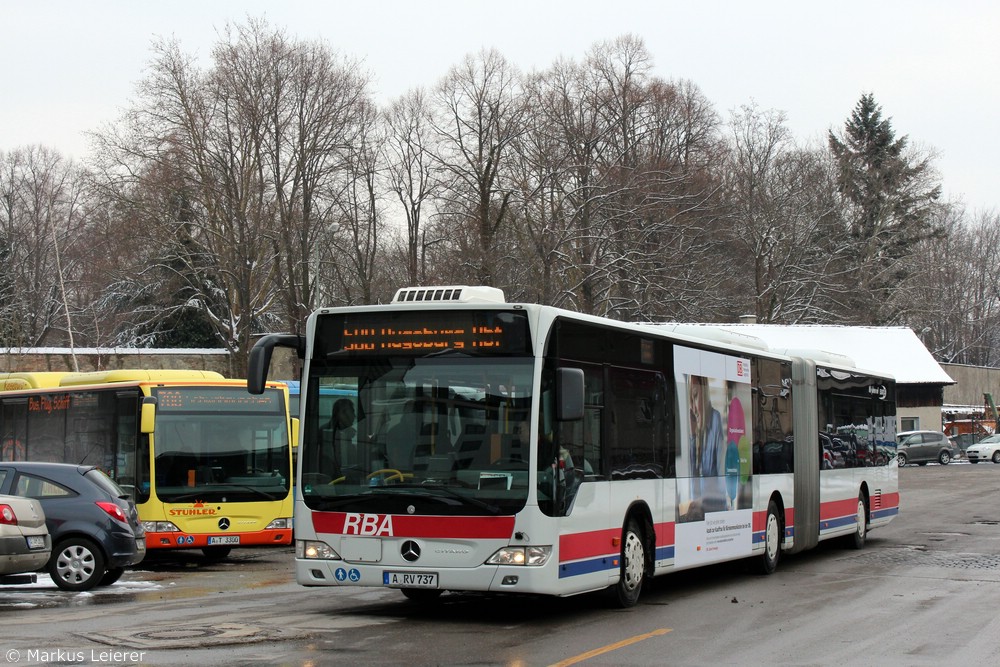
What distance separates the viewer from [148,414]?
61.4 feet

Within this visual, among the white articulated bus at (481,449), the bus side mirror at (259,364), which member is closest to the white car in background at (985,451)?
the white articulated bus at (481,449)

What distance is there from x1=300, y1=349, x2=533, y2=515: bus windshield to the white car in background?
5750cm

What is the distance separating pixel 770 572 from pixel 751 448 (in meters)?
1.74

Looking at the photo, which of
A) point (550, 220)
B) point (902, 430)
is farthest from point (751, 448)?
point (902, 430)

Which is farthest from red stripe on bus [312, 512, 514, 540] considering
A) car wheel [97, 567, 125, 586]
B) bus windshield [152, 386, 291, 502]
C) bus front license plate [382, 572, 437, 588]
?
bus windshield [152, 386, 291, 502]

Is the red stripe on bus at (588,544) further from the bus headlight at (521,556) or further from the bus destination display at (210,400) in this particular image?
the bus destination display at (210,400)

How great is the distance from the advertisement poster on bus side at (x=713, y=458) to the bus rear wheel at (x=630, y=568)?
39.2 inches

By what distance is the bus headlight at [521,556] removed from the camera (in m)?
10.9

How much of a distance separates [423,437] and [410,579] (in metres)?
1.24

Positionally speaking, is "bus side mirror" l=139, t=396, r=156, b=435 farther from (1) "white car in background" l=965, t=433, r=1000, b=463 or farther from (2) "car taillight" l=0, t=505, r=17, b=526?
(1) "white car in background" l=965, t=433, r=1000, b=463

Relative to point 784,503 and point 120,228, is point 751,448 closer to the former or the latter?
point 784,503

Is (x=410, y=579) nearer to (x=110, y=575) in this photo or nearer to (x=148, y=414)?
(x=110, y=575)

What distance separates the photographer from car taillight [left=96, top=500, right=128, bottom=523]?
15188 mm

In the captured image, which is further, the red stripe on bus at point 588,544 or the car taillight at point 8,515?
the car taillight at point 8,515
